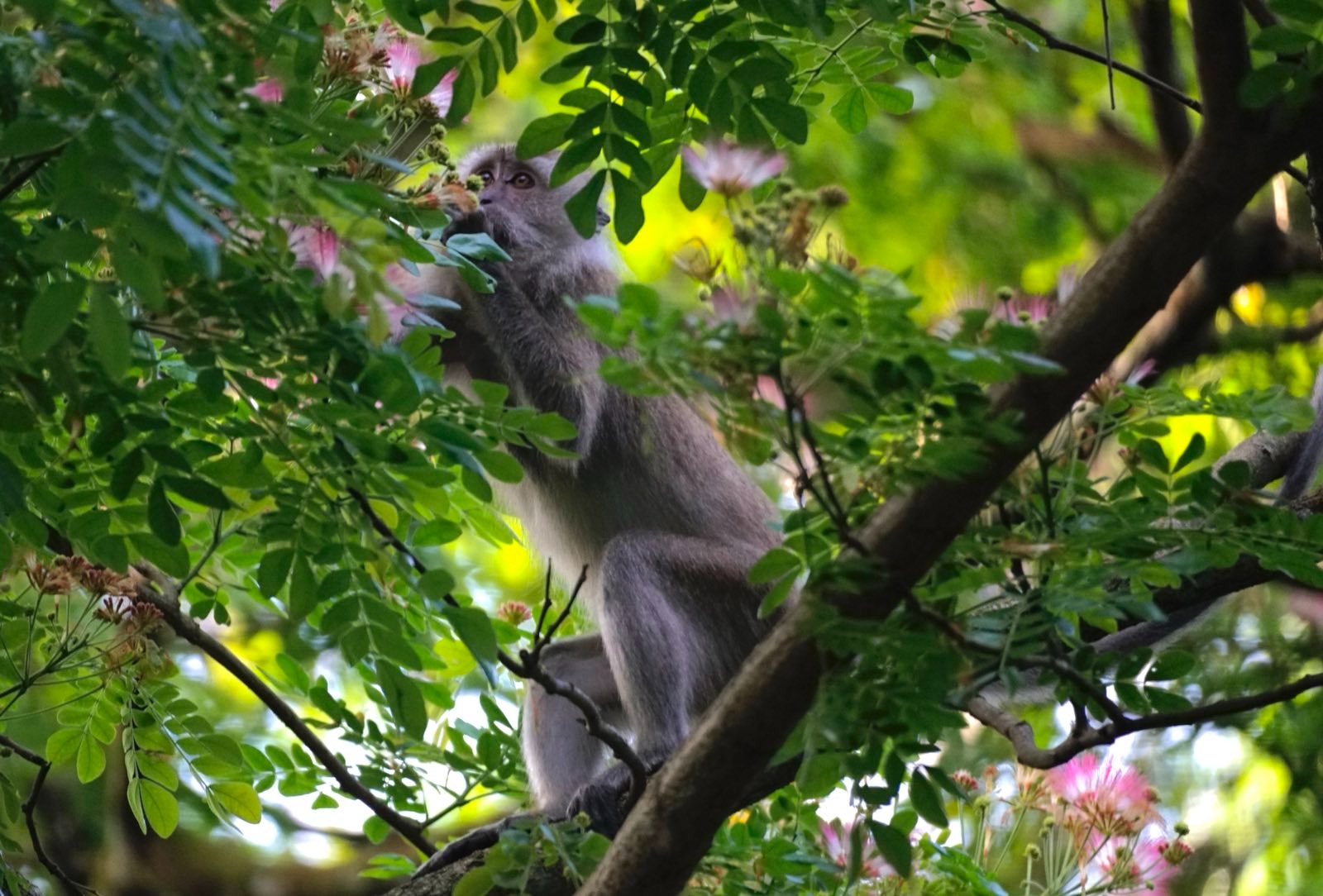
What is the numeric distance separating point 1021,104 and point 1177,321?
2.18 meters

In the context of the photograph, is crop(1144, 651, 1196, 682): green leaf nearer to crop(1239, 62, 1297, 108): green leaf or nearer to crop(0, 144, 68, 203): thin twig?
crop(1239, 62, 1297, 108): green leaf

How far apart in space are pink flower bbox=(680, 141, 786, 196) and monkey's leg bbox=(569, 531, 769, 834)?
2.92 m

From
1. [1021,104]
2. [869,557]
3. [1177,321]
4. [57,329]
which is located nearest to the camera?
[57,329]

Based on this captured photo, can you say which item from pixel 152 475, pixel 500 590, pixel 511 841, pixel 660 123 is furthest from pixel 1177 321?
pixel 152 475

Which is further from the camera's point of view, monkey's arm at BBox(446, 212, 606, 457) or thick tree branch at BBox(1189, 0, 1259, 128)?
monkey's arm at BBox(446, 212, 606, 457)

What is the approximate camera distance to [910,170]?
9859mm

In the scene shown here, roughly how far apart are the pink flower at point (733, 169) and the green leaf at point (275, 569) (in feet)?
4.45

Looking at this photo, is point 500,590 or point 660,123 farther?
point 500,590

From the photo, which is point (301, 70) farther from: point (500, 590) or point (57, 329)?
point (500, 590)

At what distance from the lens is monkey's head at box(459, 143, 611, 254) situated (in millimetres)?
6551

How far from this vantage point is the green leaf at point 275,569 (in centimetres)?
346

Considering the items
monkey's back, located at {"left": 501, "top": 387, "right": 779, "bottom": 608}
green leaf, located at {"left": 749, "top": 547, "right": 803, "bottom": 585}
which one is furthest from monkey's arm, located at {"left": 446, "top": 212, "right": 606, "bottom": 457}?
green leaf, located at {"left": 749, "top": 547, "right": 803, "bottom": 585}

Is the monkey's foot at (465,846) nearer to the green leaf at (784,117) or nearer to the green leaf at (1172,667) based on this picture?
the green leaf at (1172,667)

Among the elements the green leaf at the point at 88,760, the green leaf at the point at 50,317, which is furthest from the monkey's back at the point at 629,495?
the green leaf at the point at 50,317
